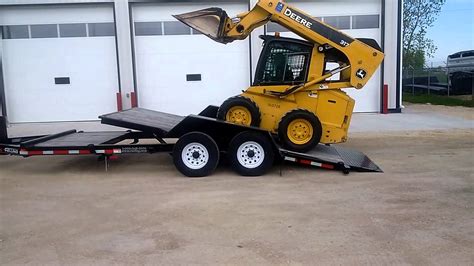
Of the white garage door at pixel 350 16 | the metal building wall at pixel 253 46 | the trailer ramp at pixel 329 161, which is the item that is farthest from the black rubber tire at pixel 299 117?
the white garage door at pixel 350 16

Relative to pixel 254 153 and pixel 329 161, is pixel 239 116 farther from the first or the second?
pixel 329 161

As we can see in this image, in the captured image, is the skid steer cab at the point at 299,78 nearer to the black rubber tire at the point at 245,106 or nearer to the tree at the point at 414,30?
the black rubber tire at the point at 245,106

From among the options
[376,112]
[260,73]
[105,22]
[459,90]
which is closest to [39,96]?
[105,22]

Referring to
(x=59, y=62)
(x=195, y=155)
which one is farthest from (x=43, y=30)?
(x=195, y=155)

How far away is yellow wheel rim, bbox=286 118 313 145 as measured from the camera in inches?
322

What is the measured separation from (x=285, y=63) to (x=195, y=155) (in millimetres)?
2403

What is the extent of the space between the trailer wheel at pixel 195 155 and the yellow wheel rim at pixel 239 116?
3.06 ft

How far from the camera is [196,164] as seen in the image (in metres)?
7.80

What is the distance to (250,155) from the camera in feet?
25.7

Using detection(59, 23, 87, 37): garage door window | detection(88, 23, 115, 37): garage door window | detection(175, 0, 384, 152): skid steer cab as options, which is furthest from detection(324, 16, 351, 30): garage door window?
detection(59, 23, 87, 37): garage door window

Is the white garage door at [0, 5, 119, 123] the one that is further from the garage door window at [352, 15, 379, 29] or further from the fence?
→ the fence

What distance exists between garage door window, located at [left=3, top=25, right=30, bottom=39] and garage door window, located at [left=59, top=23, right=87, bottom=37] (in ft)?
3.84

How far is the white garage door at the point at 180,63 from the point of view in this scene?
16.0m

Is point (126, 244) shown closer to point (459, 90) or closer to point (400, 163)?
point (400, 163)
